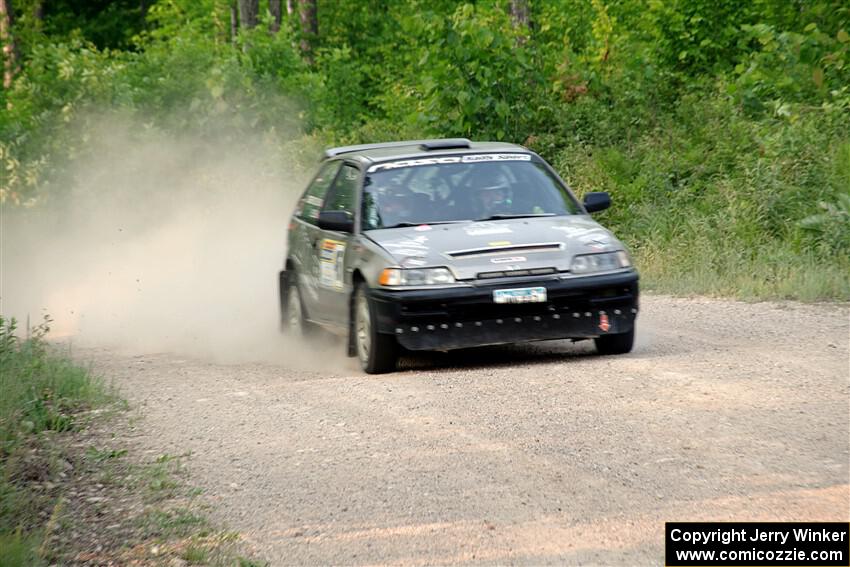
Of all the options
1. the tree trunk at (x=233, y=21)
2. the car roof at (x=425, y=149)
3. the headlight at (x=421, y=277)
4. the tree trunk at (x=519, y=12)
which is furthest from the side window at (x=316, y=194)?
the tree trunk at (x=233, y=21)

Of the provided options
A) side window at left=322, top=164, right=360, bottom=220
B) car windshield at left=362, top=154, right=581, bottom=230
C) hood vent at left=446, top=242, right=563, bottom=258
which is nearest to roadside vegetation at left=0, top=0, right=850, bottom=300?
car windshield at left=362, top=154, right=581, bottom=230

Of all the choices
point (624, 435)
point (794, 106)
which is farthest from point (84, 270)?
point (624, 435)

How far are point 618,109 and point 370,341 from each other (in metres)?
12.1

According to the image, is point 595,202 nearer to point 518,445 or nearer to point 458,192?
point 458,192

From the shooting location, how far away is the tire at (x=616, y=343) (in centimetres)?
1078

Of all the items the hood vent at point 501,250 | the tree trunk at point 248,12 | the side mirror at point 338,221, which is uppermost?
the tree trunk at point 248,12

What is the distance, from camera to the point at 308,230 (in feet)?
42.1

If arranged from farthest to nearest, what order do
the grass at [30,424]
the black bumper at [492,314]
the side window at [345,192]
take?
the side window at [345,192]
the black bumper at [492,314]
the grass at [30,424]

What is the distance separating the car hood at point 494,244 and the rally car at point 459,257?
0.03 feet

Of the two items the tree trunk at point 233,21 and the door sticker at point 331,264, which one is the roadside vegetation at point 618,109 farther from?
the tree trunk at point 233,21

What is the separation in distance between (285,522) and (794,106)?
1416 centimetres

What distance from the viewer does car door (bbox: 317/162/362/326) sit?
11422 mm

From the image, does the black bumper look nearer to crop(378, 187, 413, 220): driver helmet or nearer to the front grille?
the front grille

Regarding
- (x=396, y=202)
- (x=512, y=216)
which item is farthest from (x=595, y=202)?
(x=396, y=202)
